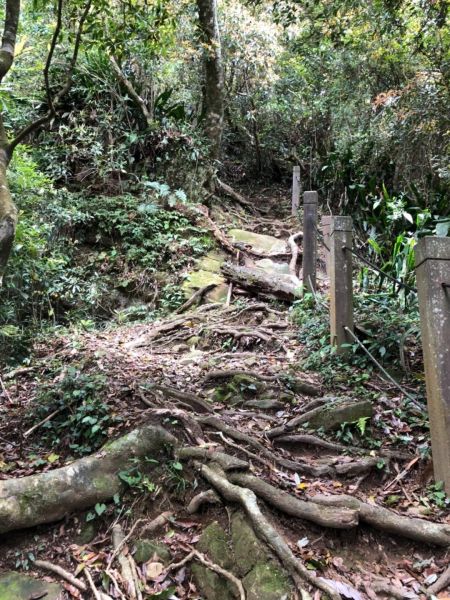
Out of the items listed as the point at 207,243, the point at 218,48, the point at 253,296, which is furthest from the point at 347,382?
the point at 218,48

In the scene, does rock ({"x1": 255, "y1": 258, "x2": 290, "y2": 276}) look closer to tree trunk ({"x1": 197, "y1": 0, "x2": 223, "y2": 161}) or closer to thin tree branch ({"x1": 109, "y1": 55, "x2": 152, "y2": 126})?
tree trunk ({"x1": 197, "y1": 0, "x2": 223, "y2": 161})

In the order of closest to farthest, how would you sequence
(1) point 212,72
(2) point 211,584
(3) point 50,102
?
(2) point 211,584, (3) point 50,102, (1) point 212,72

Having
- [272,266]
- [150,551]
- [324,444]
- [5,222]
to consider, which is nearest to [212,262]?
[272,266]

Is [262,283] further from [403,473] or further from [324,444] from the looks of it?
[403,473]

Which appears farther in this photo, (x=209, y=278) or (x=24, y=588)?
(x=209, y=278)

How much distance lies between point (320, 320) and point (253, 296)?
206cm

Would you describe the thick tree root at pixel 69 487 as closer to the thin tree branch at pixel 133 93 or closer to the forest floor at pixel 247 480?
the forest floor at pixel 247 480

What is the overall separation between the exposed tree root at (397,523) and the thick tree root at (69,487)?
1.25m

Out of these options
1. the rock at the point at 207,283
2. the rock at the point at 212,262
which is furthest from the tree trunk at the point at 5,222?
the rock at the point at 212,262

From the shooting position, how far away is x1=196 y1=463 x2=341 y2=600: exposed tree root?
2350 mm

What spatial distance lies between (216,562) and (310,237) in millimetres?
4993

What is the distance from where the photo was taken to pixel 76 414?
3717 mm

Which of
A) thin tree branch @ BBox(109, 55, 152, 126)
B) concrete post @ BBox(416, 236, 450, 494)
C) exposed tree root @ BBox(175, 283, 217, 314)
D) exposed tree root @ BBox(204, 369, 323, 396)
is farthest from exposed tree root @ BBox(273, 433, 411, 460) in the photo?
thin tree branch @ BBox(109, 55, 152, 126)

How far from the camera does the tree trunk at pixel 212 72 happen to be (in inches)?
393
